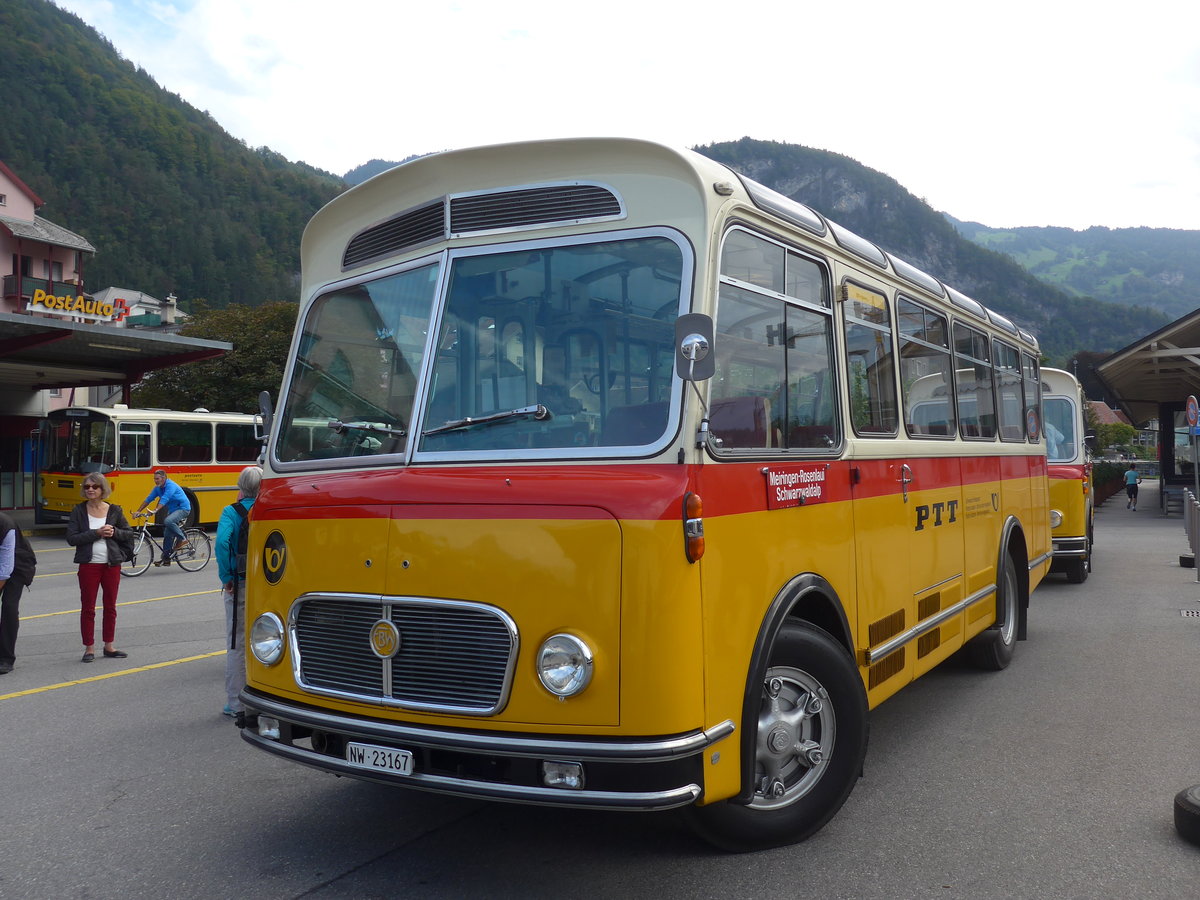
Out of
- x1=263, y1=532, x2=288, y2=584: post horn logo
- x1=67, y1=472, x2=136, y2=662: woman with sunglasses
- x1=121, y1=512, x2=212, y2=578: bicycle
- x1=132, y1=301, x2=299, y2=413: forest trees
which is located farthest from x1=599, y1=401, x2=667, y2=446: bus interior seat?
x1=132, y1=301, x2=299, y2=413: forest trees

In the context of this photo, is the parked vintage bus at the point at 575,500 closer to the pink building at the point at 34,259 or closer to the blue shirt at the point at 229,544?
the blue shirt at the point at 229,544

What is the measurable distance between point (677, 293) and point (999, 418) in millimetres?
5257

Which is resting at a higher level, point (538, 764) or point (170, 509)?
point (170, 509)

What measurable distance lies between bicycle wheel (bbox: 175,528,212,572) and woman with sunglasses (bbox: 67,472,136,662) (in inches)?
340

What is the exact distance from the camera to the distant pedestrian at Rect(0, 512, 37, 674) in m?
8.38

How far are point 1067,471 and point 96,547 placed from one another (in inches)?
463

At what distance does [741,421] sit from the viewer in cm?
401

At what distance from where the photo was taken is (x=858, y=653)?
15.7 ft

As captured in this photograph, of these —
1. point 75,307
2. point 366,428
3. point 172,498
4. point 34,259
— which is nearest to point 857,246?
point 366,428

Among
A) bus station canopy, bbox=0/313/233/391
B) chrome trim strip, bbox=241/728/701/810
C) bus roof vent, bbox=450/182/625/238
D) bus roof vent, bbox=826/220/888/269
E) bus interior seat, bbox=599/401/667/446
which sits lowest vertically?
chrome trim strip, bbox=241/728/701/810

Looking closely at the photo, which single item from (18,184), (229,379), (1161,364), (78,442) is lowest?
(78,442)

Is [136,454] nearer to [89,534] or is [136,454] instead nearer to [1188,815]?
[89,534]

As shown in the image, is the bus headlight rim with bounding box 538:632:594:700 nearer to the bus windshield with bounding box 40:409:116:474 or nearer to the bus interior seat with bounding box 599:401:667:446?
the bus interior seat with bounding box 599:401:667:446

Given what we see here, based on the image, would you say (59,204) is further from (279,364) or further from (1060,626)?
(1060,626)
